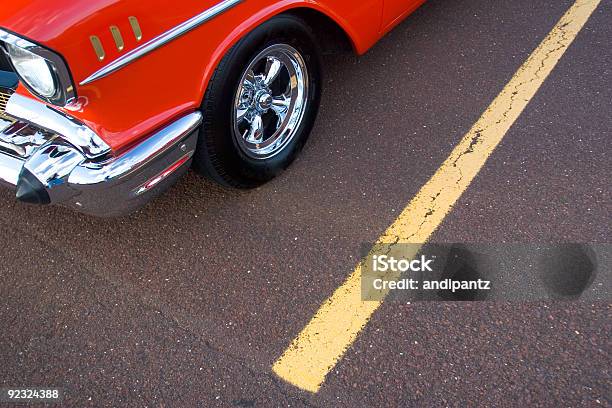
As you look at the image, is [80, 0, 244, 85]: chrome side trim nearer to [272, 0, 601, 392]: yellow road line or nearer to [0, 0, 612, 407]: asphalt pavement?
[0, 0, 612, 407]: asphalt pavement

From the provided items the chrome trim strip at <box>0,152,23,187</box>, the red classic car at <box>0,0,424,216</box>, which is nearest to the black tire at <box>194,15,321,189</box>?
the red classic car at <box>0,0,424,216</box>

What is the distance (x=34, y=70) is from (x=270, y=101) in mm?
1146

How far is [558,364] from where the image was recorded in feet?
6.93

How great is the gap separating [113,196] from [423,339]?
4.36ft

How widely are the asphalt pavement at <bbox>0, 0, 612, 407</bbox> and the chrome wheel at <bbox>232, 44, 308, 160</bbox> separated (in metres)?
0.22

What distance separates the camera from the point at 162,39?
2043 mm

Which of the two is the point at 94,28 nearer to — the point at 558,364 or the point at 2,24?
the point at 2,24

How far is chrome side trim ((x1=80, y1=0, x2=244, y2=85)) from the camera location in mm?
1921

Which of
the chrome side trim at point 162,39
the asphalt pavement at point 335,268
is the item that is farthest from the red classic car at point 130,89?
the asphalt pavement at point 335,268

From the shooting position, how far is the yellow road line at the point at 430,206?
2.20 metres

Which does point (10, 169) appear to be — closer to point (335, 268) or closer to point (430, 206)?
point (335, 268)

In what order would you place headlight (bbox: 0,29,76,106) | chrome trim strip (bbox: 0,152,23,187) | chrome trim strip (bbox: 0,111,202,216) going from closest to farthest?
headlight (bbox: 0,29,76,106) → chrome trim strip (bbox: 0,111,202,216) → chrome trim strip (bbox: 0,152,23,187)

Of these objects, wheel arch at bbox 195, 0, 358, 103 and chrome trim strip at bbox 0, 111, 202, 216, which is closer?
chrome trim strip at bbox 0, 111, 202, 216

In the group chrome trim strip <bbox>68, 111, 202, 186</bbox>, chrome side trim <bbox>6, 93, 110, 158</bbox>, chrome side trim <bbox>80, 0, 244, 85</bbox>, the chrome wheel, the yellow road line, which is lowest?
the yellow road line
